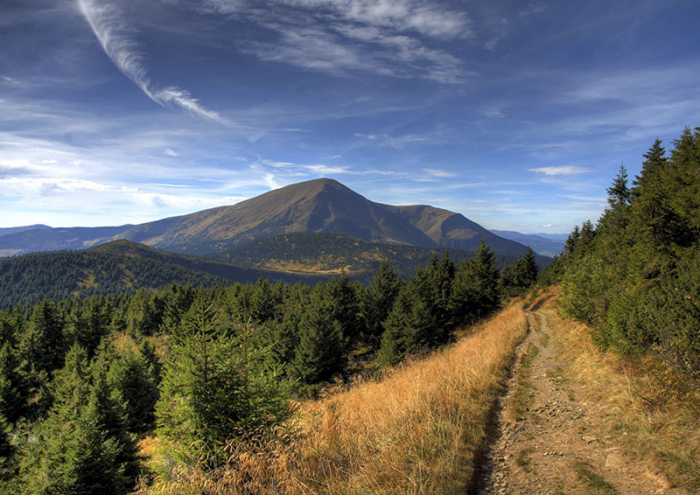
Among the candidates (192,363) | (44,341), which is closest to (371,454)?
(192,363)

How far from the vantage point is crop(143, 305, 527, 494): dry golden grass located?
13.6 feet

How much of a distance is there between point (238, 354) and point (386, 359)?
28.1 meters

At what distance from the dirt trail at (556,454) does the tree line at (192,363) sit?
13.6 feet

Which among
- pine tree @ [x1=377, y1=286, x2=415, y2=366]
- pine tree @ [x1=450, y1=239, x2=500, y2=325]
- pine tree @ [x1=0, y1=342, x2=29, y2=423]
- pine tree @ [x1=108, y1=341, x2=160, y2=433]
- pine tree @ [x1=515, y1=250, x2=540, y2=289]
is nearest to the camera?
pine tree @ [x1=108, y1=341, x2=160, y2=433]

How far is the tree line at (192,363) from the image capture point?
5.71 m

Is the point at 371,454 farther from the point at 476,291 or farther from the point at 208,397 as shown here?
the point at 476,291

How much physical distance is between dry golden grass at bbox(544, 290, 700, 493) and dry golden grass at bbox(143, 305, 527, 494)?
2.61 m

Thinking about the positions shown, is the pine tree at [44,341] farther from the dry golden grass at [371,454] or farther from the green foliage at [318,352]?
the dry golden grass at [371,454]

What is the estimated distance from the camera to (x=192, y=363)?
5.70 m

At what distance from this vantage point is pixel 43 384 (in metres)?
41.6

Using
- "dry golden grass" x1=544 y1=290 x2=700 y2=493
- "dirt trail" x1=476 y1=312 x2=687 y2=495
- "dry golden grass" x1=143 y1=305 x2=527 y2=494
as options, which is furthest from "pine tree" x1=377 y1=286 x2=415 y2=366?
"dry golden grass" x1=143 y1=305 x2=527 y2=494

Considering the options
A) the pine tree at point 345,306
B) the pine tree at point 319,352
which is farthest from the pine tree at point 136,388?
the pine tree at point 345,306

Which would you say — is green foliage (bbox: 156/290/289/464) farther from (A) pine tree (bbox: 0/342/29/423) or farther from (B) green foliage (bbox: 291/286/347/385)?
(A) pine tree (bbox: 0/342/29/423)

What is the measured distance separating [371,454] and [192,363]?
358cm
